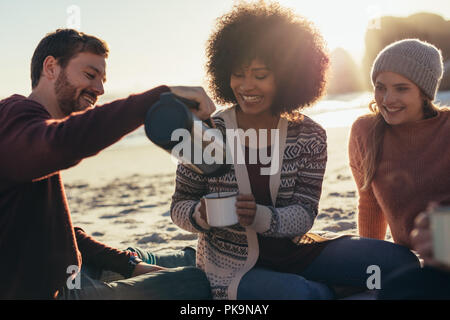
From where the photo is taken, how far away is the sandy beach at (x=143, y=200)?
482 cm

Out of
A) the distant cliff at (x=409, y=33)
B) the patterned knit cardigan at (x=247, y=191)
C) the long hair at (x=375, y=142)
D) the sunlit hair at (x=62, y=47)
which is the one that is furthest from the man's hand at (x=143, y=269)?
the distant cliff at (x=409, y=33)

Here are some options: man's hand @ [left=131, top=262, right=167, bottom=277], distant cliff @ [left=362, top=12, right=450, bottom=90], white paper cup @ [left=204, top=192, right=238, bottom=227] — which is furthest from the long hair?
distant cliff @ [left=362, top=12, right=450, bottom=90]

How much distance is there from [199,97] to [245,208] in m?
0.62

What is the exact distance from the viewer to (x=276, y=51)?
301 cm

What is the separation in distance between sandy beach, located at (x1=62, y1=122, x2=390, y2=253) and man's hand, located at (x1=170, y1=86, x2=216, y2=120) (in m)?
2.10

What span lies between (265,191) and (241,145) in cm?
31

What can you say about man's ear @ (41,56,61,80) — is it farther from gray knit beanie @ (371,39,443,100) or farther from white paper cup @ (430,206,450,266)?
white paper cup @ (430,206,450,266)

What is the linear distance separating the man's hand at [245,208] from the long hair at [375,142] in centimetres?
98

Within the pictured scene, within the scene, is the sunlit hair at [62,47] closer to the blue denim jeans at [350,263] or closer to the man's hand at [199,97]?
the man's hand at [199,97]

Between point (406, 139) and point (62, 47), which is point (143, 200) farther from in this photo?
point (406, 139)

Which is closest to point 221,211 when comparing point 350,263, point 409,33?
point 350,263

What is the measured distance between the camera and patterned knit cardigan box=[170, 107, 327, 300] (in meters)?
2.79

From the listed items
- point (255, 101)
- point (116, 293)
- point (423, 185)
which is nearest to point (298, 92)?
point (255, 101)

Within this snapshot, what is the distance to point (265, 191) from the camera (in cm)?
293
